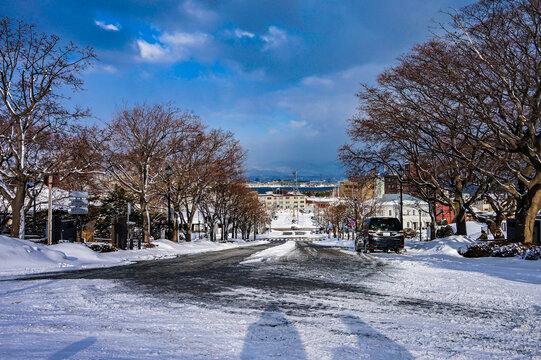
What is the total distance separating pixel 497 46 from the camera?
53.1 ft

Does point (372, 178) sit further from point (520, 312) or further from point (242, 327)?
point (242, 327)

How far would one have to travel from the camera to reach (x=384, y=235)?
23.4 metres

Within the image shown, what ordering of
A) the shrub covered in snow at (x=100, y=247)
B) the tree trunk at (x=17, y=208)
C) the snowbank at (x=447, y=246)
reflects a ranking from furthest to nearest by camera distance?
1. the shrub covered in snow at (x=100, y=247)
2. the tree trunk at (x=17, y=208)
3. the snowbank at (x=447, y=246)

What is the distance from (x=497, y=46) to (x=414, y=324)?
48.4ft

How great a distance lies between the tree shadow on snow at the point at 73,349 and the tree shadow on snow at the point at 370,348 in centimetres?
254

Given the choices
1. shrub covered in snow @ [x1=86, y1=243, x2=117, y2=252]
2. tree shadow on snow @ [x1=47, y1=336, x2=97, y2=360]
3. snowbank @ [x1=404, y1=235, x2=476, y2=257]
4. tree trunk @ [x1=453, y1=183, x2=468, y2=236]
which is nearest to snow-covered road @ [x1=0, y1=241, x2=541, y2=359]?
tree shadow on snow @ [x1=47, y1=336, x2=97, y2=360]

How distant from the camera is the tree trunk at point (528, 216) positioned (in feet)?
57.9

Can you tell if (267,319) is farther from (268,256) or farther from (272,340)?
(268,256)

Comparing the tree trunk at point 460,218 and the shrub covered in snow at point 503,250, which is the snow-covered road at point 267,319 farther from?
the tree trunk at point 460,218

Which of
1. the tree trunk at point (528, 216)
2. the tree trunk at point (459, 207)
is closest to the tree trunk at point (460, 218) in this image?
the tree trunk at point (459, 207)

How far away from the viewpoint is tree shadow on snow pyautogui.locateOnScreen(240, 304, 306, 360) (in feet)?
13.4

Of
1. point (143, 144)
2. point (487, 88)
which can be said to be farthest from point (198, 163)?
point (487, 88)

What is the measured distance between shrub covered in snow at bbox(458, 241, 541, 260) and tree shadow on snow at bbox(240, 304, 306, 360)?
12.5 metres

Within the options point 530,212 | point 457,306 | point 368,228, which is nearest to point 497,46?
point 530,212
